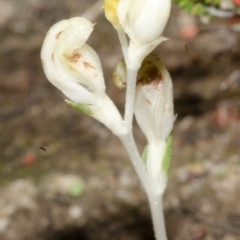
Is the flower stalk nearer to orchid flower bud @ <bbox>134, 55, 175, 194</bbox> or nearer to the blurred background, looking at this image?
orchid flower bud @ <bbox>134, 55, 175, 194</bbox>

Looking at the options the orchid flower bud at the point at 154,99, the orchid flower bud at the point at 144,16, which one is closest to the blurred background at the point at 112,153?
the orchid flower bud at the point at 154,99

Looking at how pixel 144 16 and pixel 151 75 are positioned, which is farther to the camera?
pixel 151 75

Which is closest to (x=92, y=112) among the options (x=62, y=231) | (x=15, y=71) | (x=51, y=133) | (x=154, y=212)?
(x=154, y=212)

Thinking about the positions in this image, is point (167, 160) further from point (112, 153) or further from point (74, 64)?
point (112, 153)

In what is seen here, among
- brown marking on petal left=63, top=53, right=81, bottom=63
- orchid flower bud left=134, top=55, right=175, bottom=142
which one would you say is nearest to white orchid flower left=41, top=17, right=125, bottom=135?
brown marking on petal left=63, top=53, right=81, bottom=63

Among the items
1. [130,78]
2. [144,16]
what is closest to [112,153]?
[130,78]

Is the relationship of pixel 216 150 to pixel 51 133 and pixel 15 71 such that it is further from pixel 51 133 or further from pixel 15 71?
pixel 15 71
